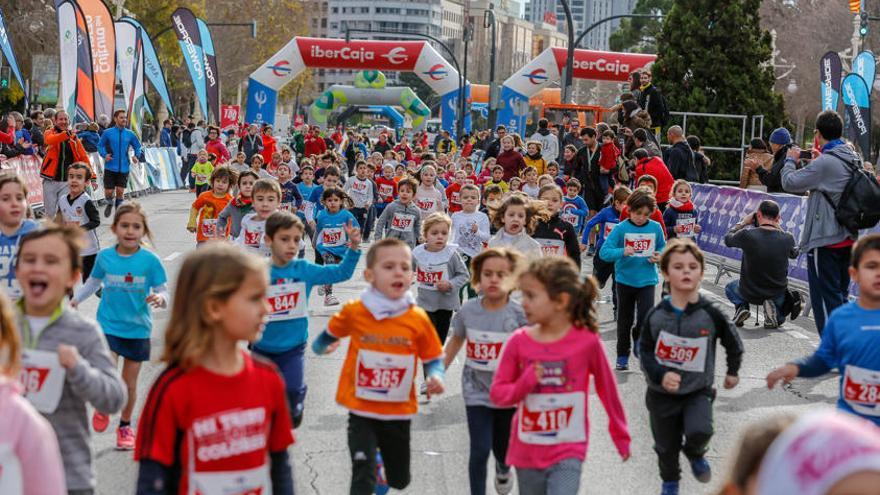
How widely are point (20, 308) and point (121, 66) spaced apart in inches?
1176

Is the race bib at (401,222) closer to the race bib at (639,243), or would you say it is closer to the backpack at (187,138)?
the race bib at (639,243)

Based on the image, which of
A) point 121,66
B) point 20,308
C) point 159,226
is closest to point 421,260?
point 20,308

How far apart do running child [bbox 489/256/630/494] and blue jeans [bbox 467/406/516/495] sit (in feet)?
3.18

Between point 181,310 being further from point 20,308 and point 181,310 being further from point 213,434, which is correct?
point 20,308

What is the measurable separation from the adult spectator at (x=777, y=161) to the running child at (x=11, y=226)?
284 inches

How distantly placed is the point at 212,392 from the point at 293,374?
3371 millimetres

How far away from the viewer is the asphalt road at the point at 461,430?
759 centimetres

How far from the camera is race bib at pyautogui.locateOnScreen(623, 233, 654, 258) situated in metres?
10.8

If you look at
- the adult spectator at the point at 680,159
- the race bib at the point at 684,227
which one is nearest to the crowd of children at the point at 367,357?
the race bib at the point at 684,227

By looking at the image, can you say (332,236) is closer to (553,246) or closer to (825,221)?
(553,246)

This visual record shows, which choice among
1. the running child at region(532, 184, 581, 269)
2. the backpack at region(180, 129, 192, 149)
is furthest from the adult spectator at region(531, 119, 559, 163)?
the running child at region(532, 184, 581, 269)

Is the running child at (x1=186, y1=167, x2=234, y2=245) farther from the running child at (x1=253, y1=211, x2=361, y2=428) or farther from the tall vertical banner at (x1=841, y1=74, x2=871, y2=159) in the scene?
the tall vertical banner at (x1=841, y1=74, x2=871, y2=159)

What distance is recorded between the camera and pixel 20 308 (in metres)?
4.93

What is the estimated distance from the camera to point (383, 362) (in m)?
6.16
